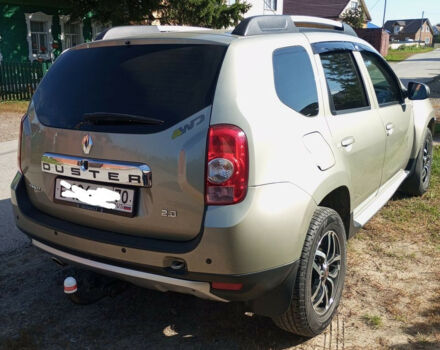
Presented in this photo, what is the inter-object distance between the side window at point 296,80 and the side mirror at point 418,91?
6.48 feet

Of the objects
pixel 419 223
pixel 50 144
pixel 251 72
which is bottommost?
pixel 419 223

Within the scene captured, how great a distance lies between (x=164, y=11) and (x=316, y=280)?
16.6m

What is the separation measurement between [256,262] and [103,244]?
2.71 feet

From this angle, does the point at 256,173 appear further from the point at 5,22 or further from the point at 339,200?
the point at 5,22

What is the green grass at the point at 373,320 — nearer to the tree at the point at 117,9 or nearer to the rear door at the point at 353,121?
the rear door at the point at 353,121

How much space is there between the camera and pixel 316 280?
280cm

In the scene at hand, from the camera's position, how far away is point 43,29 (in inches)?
723

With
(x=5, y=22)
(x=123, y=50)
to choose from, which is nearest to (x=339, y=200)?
(x=123, y=50)

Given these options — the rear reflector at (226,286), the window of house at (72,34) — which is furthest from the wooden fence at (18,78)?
the rear reflector at (226,286)

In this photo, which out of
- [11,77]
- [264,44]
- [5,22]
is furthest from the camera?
[5,22]

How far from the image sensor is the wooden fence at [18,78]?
13.6m

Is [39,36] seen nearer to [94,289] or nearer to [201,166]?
[94,289]

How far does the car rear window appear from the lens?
2340 mm

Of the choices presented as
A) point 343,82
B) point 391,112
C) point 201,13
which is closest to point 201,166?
point 343,82
